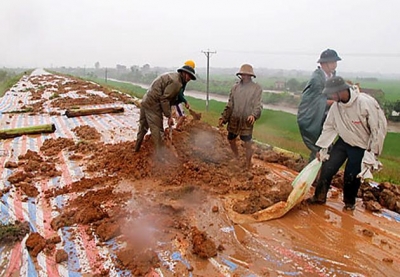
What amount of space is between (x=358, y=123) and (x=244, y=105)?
53.8 inches

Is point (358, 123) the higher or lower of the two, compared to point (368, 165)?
higher

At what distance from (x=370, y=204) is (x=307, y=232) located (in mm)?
849

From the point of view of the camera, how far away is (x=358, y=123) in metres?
2.80

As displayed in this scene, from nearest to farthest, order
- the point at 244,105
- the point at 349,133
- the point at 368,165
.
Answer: the point at 368,165 < the point at 349,133 < the point at 244,105

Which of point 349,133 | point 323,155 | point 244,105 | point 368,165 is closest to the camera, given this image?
point 368,165

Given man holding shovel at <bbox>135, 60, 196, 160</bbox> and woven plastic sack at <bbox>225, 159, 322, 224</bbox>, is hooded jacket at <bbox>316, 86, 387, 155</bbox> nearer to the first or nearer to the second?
woven plastic sack at <bbox>225, 159, 322, 224</bbox>

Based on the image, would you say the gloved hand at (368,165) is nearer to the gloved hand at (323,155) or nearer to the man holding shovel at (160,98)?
the gloved hand at (323,155)

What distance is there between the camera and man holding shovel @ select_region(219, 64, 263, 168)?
379cm

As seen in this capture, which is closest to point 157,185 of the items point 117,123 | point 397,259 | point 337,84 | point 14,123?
point 337,84

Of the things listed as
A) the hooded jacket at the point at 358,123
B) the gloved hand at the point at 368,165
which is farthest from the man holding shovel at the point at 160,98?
the gloved hand at the point at 368,165

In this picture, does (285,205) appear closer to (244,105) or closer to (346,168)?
(346,168)

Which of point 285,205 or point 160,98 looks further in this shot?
point 160,98

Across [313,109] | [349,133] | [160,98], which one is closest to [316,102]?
[313,109]

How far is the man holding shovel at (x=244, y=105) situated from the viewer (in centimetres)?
379
